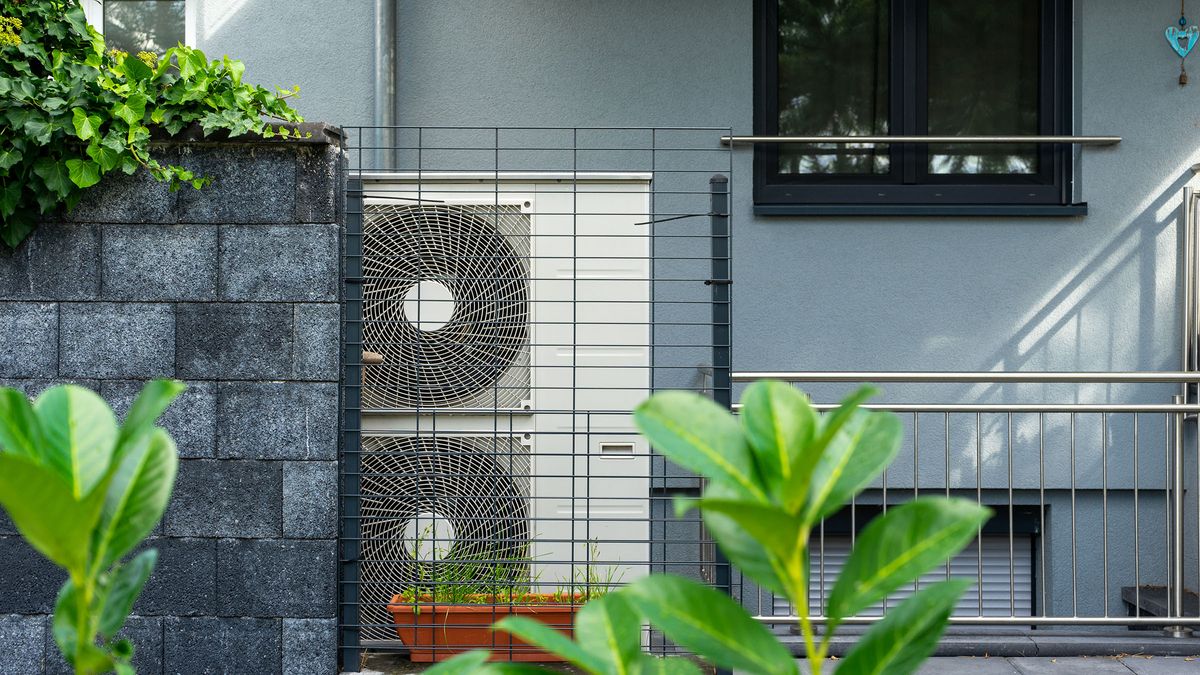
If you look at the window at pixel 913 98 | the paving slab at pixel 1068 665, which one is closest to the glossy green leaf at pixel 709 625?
the paving slab at pixel 1068 665

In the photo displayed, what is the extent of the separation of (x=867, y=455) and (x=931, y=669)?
10.5ft

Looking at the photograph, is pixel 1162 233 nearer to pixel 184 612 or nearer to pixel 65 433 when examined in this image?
pixel 184 612

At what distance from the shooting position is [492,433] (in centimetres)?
342

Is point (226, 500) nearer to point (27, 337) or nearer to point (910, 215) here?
point (27, 337)

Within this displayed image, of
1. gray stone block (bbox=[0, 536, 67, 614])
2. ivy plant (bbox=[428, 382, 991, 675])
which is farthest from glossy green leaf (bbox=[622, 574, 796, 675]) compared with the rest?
gray stone block (bbox=[0, 536, 67, 614])

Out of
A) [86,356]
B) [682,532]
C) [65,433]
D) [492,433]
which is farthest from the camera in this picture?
[682,532]

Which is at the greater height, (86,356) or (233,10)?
(233,10)

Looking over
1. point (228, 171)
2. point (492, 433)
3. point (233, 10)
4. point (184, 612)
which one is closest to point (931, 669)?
point (492, 433)

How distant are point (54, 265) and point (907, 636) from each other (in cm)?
300

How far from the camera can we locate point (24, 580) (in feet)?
9.93

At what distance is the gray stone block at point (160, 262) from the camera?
3018mm

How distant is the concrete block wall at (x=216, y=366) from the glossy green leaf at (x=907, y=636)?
2.65 metres

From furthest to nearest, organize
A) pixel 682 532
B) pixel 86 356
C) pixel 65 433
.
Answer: pixel 682 532 → pixel 86 356 → pixel 65 433

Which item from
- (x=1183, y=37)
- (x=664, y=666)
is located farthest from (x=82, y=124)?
(x=1183, y=37)
